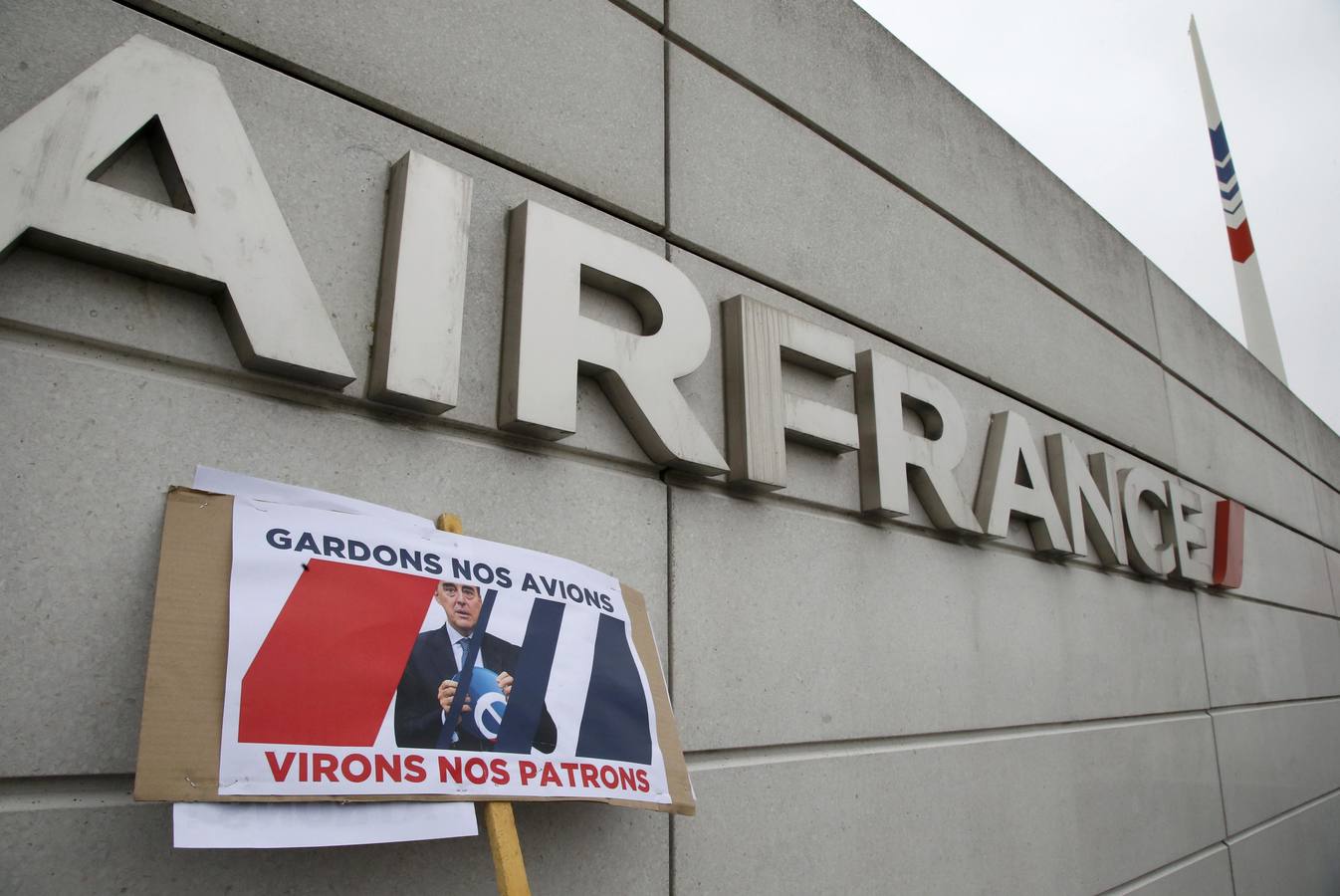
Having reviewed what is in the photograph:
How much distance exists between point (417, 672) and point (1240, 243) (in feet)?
33.9

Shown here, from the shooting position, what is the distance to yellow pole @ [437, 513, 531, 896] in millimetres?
1282

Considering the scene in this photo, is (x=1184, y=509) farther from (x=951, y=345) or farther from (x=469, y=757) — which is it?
(x=469, y=757)

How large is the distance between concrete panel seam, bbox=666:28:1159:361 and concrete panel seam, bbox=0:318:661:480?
1304 mm

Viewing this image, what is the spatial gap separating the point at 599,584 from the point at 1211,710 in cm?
402

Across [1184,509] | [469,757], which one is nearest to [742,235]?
[469,757]

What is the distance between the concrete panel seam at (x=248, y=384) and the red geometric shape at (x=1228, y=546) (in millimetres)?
4331

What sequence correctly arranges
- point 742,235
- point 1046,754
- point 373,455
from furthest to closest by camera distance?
point 1046,754
point 742,235
point 373,455

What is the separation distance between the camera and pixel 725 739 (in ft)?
6.66

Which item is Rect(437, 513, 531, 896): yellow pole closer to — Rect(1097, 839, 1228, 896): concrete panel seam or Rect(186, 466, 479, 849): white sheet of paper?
Rect(186, 466, 479, 849): white sheet of paper

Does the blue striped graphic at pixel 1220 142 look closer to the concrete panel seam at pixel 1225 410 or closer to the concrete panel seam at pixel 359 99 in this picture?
the concrete panel seam at pixel 1225 410

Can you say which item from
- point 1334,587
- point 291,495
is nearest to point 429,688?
point 291,495

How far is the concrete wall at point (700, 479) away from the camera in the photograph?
1.27m

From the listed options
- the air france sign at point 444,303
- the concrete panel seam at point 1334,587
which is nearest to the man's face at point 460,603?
the air france sign at point 444,303

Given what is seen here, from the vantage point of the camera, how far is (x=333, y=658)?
127 cm
